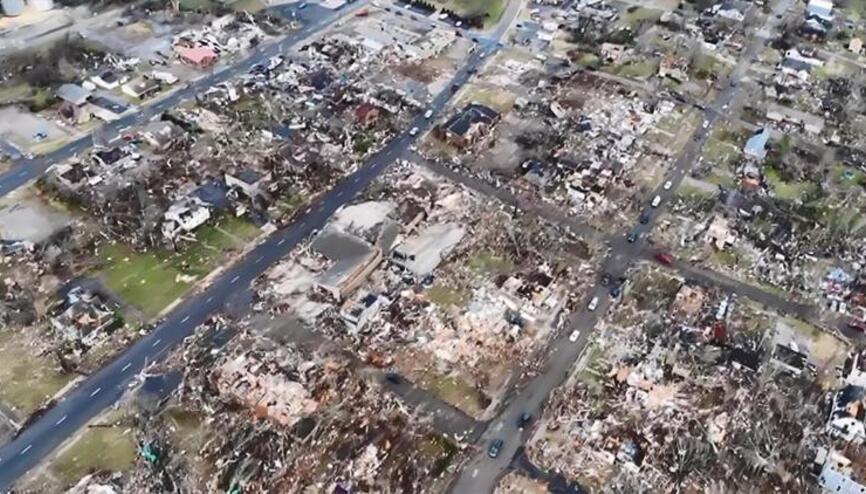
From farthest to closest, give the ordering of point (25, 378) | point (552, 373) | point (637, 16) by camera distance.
A: point (637, 16)
point (552, 373)
point (25, 378)

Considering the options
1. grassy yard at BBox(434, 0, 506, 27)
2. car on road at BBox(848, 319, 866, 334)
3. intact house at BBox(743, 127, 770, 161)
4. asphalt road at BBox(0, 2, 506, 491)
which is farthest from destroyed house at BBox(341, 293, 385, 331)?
grassy yard at BBox(434, 0, 506, 27)

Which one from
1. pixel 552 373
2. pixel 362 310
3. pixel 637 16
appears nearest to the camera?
pixel 552 373

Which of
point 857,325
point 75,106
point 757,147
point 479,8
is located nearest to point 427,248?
point 857,325

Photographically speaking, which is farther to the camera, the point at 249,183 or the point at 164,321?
the point at 249,183

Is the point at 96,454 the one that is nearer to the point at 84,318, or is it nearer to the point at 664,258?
the point at 84,318

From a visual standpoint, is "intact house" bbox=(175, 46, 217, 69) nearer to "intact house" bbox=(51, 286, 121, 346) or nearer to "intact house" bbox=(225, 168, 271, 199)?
"intact house" bbox=(225, 168, 271, 199)

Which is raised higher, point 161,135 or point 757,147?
point 161,135

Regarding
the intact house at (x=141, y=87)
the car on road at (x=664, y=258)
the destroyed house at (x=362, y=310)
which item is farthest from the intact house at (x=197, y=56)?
the car on road at (x=664, y=258)
